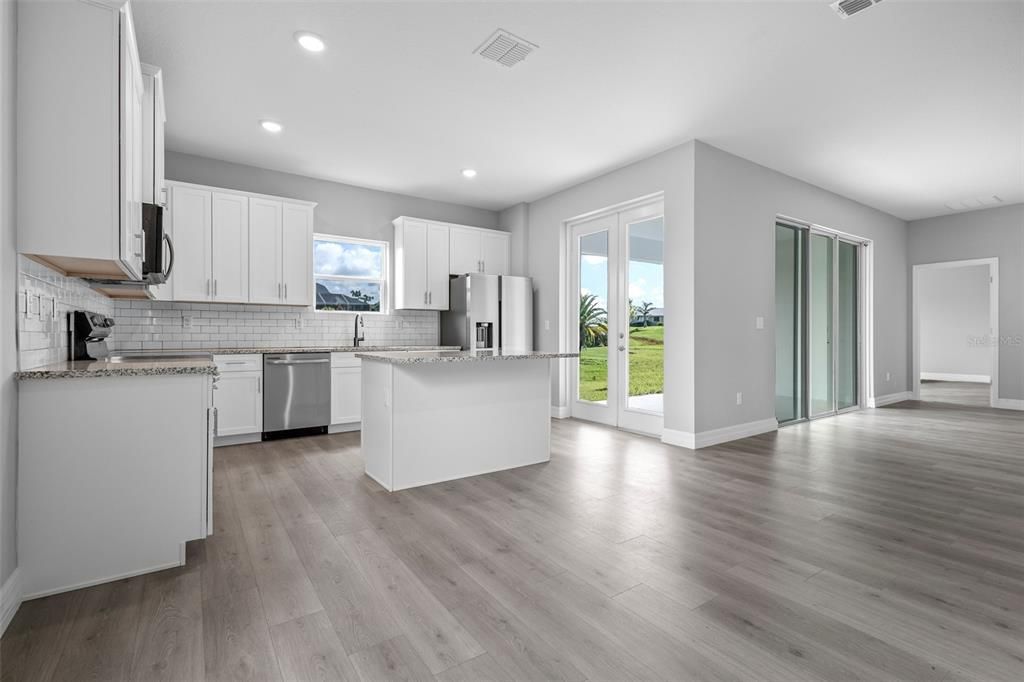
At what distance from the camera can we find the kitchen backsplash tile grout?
94.8 inches

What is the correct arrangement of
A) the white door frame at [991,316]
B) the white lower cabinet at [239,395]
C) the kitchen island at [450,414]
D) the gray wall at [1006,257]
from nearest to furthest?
1. the kitchen island at [450,414]
2. the white lower cabinet at [239,395]
3. the gray wall at [1006,257]
4. the white door frame at [991,316]

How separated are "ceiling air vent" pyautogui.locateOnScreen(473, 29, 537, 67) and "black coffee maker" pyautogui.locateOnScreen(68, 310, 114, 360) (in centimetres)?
280

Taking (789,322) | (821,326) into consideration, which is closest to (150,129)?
(789,322)

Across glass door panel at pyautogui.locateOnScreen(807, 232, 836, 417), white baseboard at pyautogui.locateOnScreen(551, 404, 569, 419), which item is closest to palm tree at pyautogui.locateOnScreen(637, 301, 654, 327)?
white baseboard at pyautogui.locateOnScreen(551, 404, 569, 419)

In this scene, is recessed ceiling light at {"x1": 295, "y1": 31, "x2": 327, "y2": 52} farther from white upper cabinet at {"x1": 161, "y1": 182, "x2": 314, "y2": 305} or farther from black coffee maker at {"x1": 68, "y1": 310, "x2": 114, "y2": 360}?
white upper cabinet at {"x1": 161, "y1": 182, "x2": 314, "y2": 305}

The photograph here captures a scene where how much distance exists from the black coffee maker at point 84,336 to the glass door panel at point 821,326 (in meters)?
6.66

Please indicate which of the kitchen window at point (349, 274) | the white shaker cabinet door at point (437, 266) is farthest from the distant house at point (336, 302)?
the white shaker cabinet door at point (437, 266)

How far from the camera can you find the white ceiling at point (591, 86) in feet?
9.25

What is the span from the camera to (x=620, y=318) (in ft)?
18.0

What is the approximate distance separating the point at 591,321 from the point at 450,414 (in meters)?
2.83

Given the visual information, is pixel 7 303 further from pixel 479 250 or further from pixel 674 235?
pixel 479 250

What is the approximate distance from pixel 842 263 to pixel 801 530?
5.43 m

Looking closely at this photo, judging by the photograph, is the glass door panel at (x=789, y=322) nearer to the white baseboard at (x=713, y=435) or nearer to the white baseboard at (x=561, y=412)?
the white baseboard at (x=713, y=435)

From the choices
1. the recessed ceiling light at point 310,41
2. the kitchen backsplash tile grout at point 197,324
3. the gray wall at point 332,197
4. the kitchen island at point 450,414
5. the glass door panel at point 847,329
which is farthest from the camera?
the glass door panel at point 847,329
